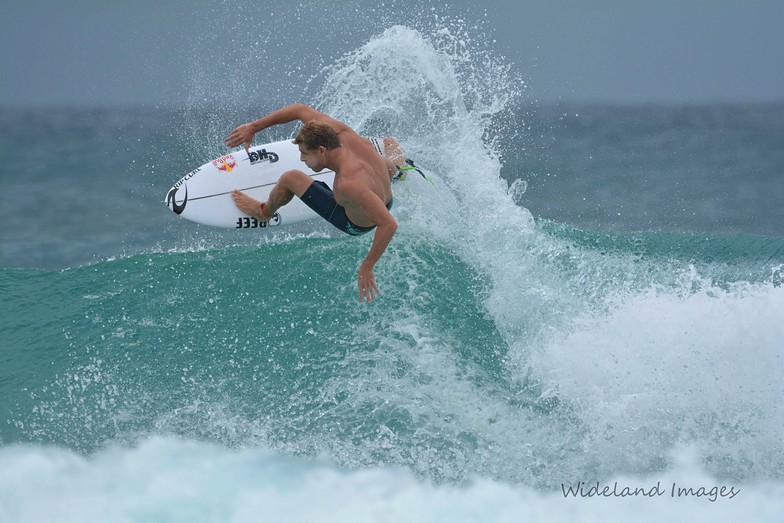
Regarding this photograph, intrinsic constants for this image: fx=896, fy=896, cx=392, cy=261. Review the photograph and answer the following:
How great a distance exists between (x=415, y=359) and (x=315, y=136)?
166cm

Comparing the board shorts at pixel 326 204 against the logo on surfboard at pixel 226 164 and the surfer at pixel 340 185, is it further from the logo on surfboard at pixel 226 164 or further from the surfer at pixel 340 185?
the logo on surfboard at pixel 226 164

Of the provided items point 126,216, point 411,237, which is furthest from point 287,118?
point 126,216

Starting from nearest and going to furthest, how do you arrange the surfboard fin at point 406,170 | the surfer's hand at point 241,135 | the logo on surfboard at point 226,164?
the surfer's hand at point 241,135, the logo on surfboard at point 226,164, the surfboard fin at point 406,170

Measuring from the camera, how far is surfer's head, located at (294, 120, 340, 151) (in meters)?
5.16

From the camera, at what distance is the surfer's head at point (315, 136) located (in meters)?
5.16

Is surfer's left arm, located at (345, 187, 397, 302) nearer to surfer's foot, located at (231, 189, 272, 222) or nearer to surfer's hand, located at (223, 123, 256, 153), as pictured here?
surfer's hand, located at (223, 123, 256, 153)

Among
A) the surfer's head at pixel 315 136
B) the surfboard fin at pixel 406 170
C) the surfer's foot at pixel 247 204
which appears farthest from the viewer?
the surfboard fin at pixel 406 170

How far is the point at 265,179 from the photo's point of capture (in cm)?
674

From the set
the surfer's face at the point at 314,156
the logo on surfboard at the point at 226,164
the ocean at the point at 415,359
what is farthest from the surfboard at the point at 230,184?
the surfer's face at the point at 314,156

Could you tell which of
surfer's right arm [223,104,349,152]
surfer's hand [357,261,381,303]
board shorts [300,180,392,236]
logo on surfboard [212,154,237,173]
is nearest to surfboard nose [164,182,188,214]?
logo on surfboard [212,154,237,173]

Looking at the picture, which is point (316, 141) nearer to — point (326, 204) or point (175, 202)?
point (326, 204)

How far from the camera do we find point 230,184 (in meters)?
6.71

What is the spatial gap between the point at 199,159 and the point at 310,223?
2977 mm

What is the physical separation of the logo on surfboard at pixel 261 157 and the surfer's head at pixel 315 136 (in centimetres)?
164
